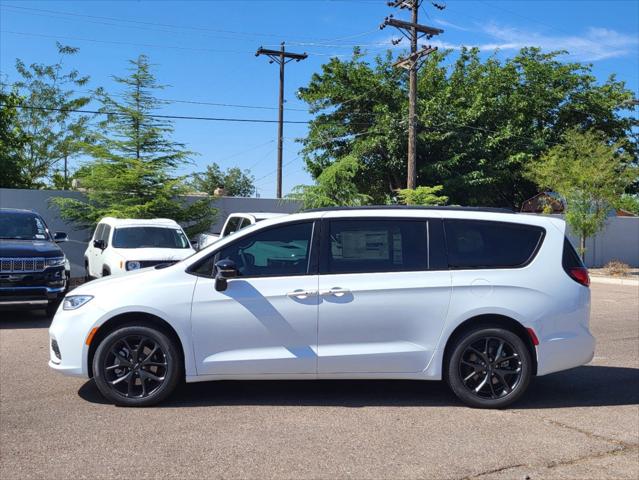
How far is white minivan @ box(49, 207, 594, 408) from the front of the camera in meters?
5.67

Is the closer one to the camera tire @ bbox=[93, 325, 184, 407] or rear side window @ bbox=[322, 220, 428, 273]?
tire @ bbox=[93, 325, 184, 407]

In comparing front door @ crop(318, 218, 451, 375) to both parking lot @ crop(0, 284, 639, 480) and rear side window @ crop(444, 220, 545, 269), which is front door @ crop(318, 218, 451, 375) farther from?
parking lot @ crop(0, 284, 639, 480)

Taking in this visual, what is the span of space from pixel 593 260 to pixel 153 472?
26894 mm

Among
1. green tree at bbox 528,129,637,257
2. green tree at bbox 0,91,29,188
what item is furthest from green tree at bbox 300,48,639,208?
green tree at bbox 0,91,29,188

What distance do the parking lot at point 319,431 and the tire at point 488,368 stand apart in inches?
6.1

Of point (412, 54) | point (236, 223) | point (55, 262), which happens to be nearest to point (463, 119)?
point (412, 54)

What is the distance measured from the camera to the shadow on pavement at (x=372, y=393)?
19.5 feet

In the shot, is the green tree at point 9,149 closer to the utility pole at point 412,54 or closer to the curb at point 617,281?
the utility pole at point 412,54

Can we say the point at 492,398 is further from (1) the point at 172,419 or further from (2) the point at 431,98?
(2) the point at 431,98

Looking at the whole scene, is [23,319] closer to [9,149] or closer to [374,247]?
[374,247]

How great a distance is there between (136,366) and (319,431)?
70.2 inches

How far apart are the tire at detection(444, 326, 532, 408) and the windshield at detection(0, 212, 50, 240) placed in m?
8.71

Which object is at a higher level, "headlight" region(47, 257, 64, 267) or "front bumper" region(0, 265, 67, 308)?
"headlight" region(47, 257, 64, 267)

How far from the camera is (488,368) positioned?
5.81 metres
